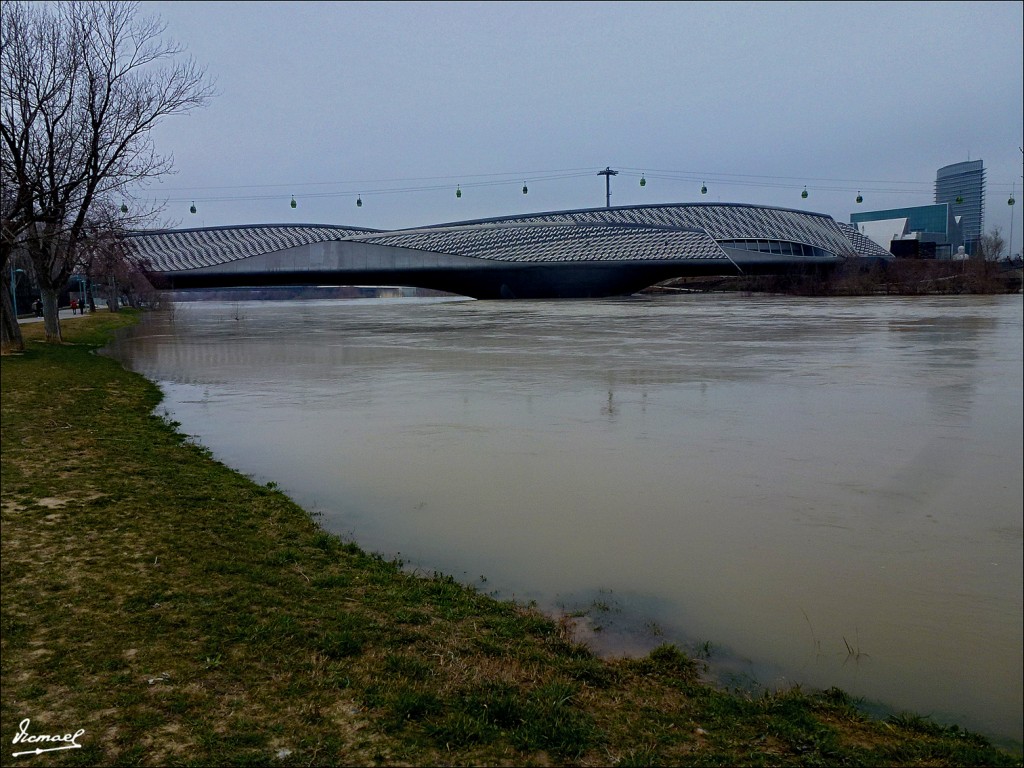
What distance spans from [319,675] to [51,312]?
26228 millimetres

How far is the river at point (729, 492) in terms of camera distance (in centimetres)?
323

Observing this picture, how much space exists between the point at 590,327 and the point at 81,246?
17.7m

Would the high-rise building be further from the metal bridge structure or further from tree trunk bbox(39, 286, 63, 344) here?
the metal bridge structure

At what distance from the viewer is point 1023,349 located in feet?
5.87

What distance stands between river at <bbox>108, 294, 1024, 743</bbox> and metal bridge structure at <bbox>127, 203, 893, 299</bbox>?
58.3 metres

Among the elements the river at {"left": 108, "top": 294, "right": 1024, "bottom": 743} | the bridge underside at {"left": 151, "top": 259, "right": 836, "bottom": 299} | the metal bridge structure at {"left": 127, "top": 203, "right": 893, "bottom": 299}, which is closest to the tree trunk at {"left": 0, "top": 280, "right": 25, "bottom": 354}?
the river at {"left": 108, "top": 294, "right": 1024, "bottom": 743}

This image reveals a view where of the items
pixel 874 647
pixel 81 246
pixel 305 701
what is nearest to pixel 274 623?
pixel 305 701

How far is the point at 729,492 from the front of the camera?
264 inches

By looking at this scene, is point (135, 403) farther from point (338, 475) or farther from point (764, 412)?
point (764, 412)

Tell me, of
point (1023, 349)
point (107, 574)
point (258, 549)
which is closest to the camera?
point (1023, 349)

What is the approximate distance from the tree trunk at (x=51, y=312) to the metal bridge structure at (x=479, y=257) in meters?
46.5
